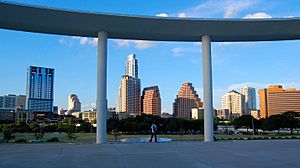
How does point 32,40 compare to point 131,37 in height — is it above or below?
above

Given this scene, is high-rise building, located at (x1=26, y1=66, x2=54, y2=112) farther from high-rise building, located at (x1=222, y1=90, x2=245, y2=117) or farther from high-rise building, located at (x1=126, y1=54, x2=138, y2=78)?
high-rise building, located at (x1=222, y1=90, x2=245, y2=117)

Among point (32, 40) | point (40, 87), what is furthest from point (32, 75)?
point (32, 40)

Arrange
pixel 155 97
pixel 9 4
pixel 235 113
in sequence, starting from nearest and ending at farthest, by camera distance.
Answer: pixel 9 4 → pixel 155 97 → pixel 235 113

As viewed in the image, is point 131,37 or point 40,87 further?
point 40,87

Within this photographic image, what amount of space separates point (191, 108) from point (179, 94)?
554 centimetres

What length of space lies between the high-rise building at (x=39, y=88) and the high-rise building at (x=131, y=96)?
46.9 metres

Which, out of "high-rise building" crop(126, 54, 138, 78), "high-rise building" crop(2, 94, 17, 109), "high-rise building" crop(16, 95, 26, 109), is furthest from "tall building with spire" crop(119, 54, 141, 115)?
"high-rise building" crop(16, 95, 26, 109)

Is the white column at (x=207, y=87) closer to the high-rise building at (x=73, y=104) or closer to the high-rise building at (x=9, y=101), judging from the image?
the high-rise building at (x=9, y=101)

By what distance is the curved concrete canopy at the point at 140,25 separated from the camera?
395 inches

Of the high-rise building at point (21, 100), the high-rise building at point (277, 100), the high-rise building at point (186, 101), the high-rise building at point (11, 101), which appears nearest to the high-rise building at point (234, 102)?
the high-rise building at point (277, 100)

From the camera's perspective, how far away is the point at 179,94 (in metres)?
87.8

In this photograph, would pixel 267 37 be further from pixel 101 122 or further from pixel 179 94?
pixel 179 94

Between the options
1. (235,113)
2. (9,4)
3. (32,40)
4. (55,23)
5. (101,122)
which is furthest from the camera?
(235,113)

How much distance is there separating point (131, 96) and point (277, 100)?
41.9 metres
